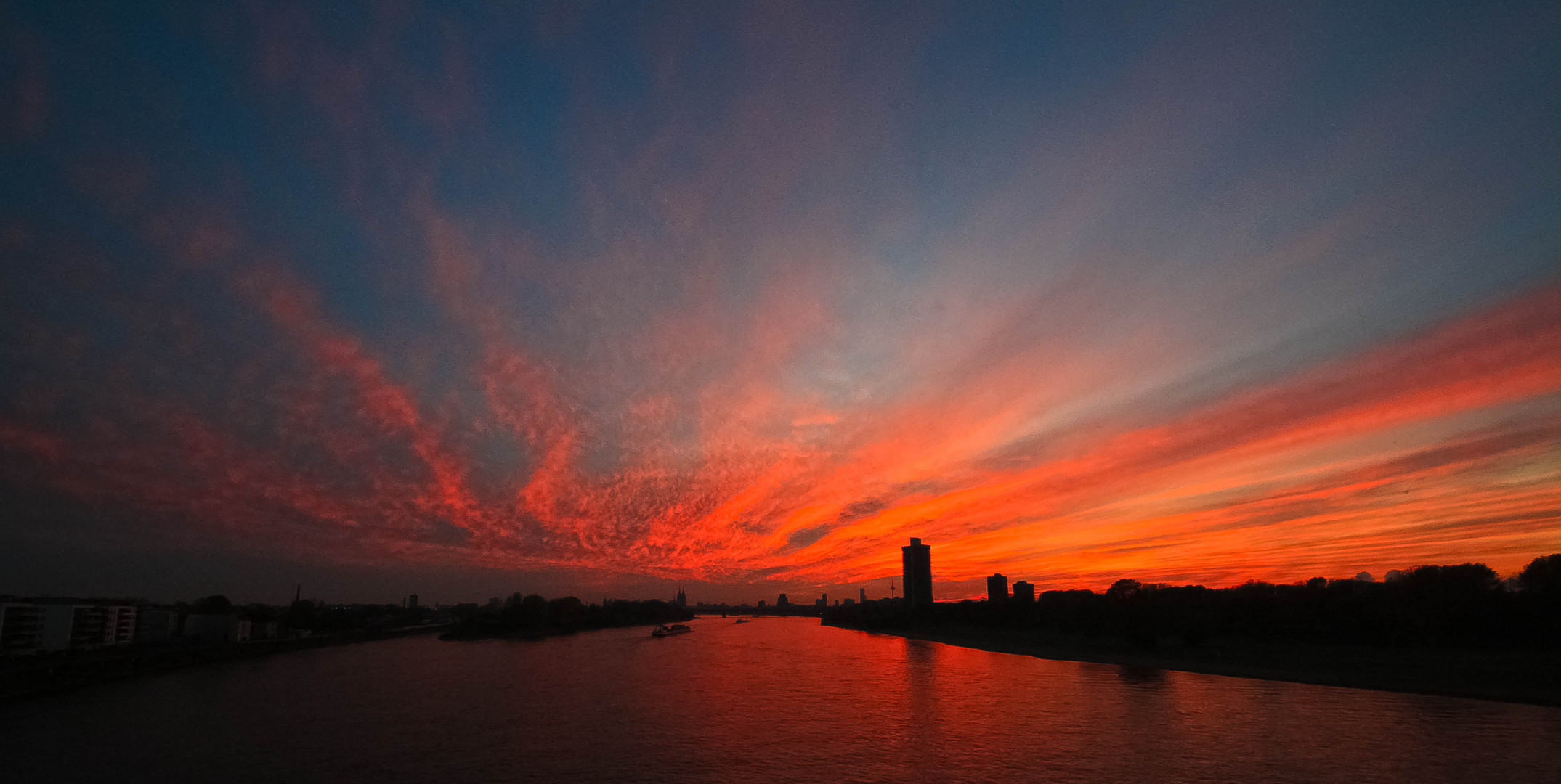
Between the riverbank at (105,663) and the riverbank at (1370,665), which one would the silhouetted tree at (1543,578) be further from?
the riverbank at (105,663)

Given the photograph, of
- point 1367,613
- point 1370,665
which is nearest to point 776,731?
point 1370,665

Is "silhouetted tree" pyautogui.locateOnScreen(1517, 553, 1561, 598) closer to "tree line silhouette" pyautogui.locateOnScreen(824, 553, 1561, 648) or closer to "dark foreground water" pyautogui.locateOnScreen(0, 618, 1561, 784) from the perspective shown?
"tree line silhouette" pyautogui.locateOnScreen(824, 553, 1561, 648)

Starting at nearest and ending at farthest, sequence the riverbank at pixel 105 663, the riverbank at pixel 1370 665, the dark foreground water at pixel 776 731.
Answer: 1. the dark foreground water at pixel 776 731
2. the riverbank at pixel 1370 665
3. the riverbank at pixel 105 663

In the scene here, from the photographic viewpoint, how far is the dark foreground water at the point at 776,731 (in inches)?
1313

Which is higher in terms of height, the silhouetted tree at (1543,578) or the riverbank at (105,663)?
the silhouetted tree at (1543,578)

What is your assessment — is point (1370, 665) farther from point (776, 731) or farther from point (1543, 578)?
point (776, 731)

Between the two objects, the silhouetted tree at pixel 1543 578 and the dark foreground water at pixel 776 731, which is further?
the silhouetted tree at pixel 1543 578

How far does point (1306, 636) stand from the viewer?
84562 mm

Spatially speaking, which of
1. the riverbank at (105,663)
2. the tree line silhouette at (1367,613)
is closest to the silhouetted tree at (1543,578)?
the tree line silhouette at (1367,613)

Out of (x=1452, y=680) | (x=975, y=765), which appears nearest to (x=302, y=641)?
(x=975, y=765)

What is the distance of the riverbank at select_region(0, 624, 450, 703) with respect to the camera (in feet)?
214

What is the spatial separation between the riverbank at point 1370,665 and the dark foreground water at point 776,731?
3961 millimetres

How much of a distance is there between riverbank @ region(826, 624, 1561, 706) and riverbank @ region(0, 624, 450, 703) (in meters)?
107

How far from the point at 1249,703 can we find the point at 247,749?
64397 millimetres
